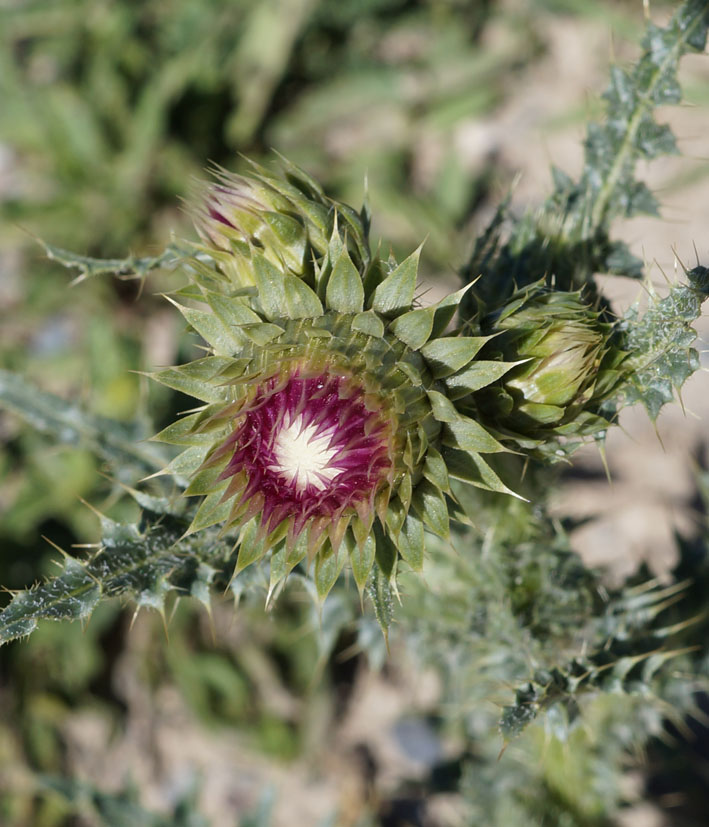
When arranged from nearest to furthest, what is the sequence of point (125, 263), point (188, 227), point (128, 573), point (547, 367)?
1. point (547, 367)
2. point (128, 573)
3. point (125, 263)
4. point (188, 227)

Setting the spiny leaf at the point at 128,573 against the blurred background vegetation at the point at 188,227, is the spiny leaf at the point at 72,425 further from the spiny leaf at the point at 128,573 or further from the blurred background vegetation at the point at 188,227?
the blurred background vegetation at the point at 188,227

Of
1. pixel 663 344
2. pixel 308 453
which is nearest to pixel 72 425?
pixel 308 453

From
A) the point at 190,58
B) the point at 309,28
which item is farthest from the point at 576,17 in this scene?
the point at 190,58

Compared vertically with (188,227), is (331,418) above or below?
below

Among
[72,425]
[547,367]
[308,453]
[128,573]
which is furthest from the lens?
[72,425]

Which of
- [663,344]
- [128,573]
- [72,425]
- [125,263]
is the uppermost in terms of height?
[125,263]

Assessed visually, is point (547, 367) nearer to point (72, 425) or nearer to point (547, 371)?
point (547, 371)

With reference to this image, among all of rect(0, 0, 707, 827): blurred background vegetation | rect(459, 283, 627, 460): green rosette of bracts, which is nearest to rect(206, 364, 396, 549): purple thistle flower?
rect(459, 283, 627, 460): green rosette of bracts

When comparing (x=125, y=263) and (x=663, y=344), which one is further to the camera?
(x=125, y=263)
